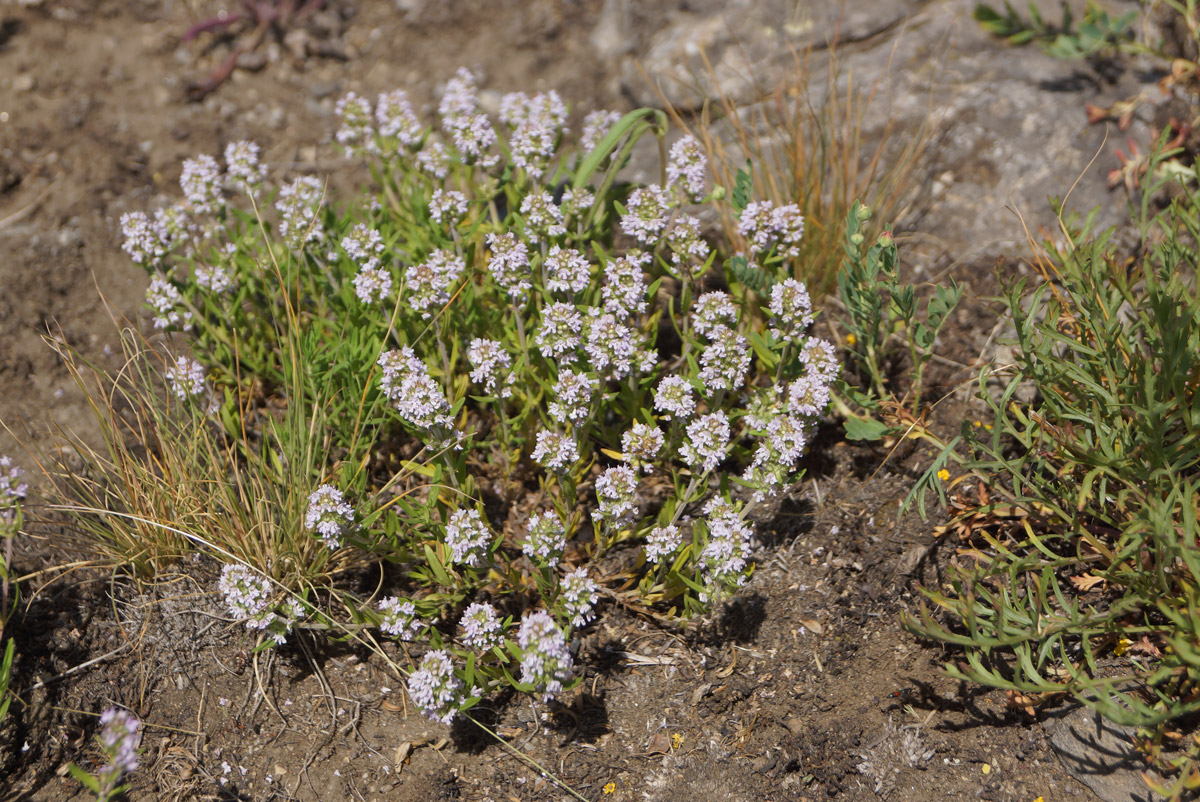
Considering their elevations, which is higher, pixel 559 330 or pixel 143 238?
pixel 143 238

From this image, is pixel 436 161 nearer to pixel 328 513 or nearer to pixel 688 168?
pixel 688 168

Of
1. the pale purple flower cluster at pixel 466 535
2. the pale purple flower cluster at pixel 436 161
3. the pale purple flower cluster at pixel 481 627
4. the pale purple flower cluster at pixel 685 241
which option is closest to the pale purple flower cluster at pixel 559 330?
the pale purple flower cluster at pixel 685 241

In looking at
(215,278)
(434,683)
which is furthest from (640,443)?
(215,278)

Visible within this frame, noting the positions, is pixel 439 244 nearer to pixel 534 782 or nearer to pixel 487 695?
pixel 487 695

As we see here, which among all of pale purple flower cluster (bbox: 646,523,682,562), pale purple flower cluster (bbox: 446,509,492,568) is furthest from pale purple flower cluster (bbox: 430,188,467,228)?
pale purple flower cluster (bbox: 646,523,682,562)

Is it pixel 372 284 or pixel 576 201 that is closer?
pixel 372 284

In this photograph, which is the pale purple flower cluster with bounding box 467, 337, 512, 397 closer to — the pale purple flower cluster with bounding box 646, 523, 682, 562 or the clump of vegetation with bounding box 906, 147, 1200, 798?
the pale purple flower cluster with bounding box 646, 523, 682, 562

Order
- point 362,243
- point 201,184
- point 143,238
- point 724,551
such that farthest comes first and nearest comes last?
point 201,184 → point 143,238 → point 362,243 → point 724,551
